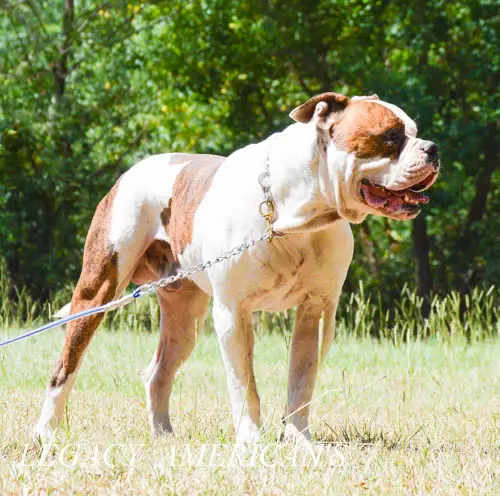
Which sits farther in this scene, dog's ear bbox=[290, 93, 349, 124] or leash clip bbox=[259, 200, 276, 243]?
leash clip bbox=[259, 200, 276, 243]

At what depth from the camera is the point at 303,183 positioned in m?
3.95

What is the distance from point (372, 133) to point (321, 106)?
0.26 m

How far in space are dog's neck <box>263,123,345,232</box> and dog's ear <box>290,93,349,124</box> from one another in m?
0.07

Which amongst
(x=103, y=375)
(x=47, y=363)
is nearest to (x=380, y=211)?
(x=103, y=375)

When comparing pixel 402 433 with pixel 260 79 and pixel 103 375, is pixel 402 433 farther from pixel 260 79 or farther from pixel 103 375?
pixel 260 79

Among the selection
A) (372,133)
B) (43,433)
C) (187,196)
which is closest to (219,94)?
(187,196)

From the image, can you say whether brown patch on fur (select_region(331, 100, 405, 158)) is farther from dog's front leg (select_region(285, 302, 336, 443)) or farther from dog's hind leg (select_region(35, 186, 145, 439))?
dog's hind leg (select_region(35, 186, 145, 439))

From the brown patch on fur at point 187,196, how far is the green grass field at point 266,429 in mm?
976

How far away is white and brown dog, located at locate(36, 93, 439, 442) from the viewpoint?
12.2 feet

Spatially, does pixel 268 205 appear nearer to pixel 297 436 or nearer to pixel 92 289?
pixel 297 436

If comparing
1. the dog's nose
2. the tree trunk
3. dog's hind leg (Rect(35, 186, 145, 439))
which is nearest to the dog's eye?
the dog's nose

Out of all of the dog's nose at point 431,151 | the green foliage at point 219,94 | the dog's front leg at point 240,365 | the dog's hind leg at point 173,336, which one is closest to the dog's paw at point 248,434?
the dog's front leg at point 240,365

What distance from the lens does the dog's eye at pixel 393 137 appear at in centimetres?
369

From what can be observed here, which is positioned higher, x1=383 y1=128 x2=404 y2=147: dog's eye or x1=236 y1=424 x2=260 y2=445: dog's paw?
x1=383 y1=128 x2=404 y2=147: dog's eye
